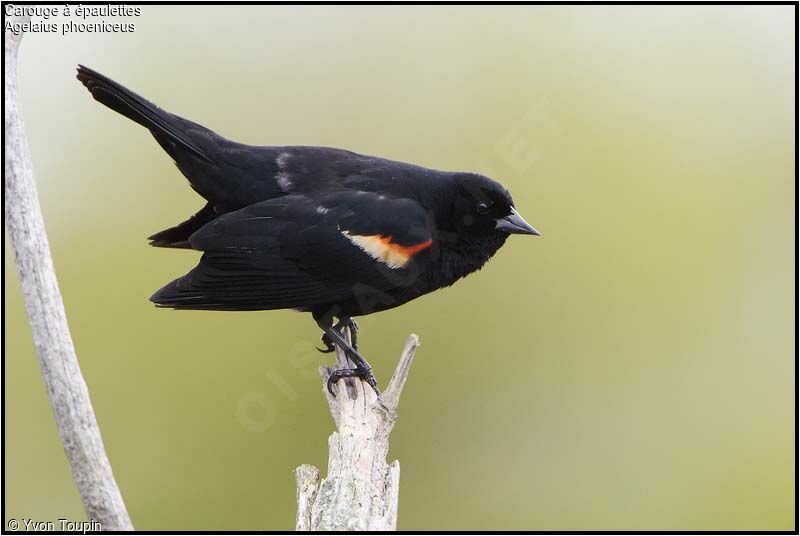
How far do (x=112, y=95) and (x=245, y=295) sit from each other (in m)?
1.06

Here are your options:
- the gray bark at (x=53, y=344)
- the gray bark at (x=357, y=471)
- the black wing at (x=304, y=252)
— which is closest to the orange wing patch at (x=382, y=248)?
the black wing at (x=304, y=252)

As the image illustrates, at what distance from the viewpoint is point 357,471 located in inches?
122

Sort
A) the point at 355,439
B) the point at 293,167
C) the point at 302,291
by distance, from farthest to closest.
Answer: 1. the point at 293,167
2. the point at 302,291
3. the point at 355,439

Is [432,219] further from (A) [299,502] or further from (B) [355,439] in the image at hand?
(A) [299,502]

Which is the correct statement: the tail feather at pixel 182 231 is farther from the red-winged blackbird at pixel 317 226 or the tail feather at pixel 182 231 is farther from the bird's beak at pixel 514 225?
the bird's beak at pixel 514 225

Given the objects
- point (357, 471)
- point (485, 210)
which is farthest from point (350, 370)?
point (485, 210)

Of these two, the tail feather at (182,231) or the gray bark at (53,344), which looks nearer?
the gray bark at (53,344)

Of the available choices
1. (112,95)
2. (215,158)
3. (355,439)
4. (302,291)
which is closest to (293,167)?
(215,158)

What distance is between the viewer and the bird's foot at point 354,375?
151 inches

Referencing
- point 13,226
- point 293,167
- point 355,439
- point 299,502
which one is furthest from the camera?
point 293,167

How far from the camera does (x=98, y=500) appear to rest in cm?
252

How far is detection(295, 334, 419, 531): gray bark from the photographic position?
9.21 ft

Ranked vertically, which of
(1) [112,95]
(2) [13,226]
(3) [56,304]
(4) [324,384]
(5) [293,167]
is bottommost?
(4) [324,384]

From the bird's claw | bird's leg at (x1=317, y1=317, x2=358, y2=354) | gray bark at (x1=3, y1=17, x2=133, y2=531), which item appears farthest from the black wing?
gray bark at (x1=3, y1=17, x2=133, y2=531)
